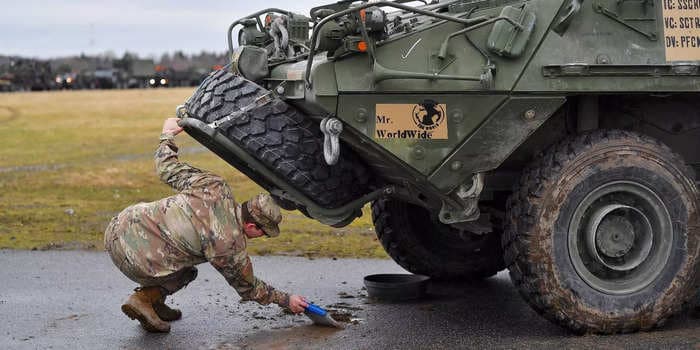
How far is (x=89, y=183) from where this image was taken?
14508 mm

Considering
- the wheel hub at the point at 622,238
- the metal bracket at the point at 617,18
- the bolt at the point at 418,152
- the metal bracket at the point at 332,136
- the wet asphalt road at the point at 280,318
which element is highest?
the metal bracket at the point at 617,18

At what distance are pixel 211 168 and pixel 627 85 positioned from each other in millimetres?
11052

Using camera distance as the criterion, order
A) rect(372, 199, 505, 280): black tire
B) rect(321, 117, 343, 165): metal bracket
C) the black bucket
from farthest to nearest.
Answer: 1. rect(372, 199, 505, 280): black tire
2. the black bucket
3. rect(321, 117, 343, 165): metal bracket

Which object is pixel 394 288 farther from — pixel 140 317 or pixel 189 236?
pixel 140 317

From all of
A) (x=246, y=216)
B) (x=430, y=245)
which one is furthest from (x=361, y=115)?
(x=430, y=245)

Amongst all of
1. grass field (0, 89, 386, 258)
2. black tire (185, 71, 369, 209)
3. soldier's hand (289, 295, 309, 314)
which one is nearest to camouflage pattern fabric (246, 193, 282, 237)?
black tire (185, 71, 369, 209)

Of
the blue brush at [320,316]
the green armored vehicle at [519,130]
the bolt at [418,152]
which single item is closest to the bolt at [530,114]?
the green armored vehicle at [519,130]

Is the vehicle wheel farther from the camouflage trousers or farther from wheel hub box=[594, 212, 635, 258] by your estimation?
the camouflage trousers

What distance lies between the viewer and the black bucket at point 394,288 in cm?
750

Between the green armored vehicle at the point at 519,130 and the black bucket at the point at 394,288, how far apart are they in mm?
1008

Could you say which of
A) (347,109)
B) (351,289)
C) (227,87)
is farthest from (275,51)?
(351,289)

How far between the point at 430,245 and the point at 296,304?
1824 millimetres

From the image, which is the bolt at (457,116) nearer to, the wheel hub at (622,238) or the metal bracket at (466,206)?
the metal bracket at (466,206)

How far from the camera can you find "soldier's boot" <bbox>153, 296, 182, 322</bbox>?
22.4ft
